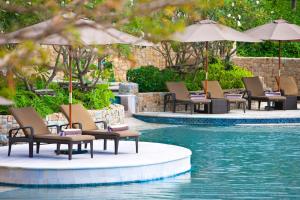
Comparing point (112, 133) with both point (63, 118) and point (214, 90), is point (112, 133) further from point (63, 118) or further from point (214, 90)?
point (214, 90)

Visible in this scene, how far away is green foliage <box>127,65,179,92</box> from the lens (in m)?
26.9

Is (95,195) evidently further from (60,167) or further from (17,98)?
(17,98)

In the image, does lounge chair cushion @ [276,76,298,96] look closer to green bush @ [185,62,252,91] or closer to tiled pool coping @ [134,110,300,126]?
green bush @ [185,62,252,91]

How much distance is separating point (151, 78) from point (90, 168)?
46.2 feet

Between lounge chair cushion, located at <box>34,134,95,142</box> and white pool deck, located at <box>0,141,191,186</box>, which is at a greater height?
lounge chair cushion, located at <box>34,134,95,142</box>

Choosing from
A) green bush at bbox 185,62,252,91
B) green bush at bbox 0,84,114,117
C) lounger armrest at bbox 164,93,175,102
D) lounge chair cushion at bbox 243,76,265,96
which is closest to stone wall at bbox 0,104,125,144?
green bush at bbox 0,84,114,117

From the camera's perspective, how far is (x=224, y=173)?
47.6 feet

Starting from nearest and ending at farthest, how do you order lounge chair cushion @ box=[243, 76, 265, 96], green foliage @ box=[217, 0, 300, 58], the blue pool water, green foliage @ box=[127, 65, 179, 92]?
1. the blue pool water
2. lounge chair cushion @ box=[243, 76, 265, 96]
3. green foliage @ box=[127, 65, 179, 92]
4. green foliage @ box=[217, 0, 300, 58]

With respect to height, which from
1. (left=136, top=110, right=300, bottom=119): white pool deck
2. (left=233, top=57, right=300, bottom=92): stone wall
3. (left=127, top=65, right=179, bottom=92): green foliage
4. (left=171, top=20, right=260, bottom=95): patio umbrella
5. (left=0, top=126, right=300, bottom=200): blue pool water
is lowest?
(left=0, top=126, right=300, bottom=200): blue pool water

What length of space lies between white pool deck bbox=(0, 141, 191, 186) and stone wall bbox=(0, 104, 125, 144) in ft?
10.2

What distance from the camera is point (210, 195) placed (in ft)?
40.0

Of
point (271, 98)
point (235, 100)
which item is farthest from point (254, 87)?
point (235, 100)

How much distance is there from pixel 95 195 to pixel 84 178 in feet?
2.96

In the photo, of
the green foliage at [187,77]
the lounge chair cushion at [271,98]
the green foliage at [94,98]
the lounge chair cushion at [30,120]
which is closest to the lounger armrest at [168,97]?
the green foliage at [187,77]
